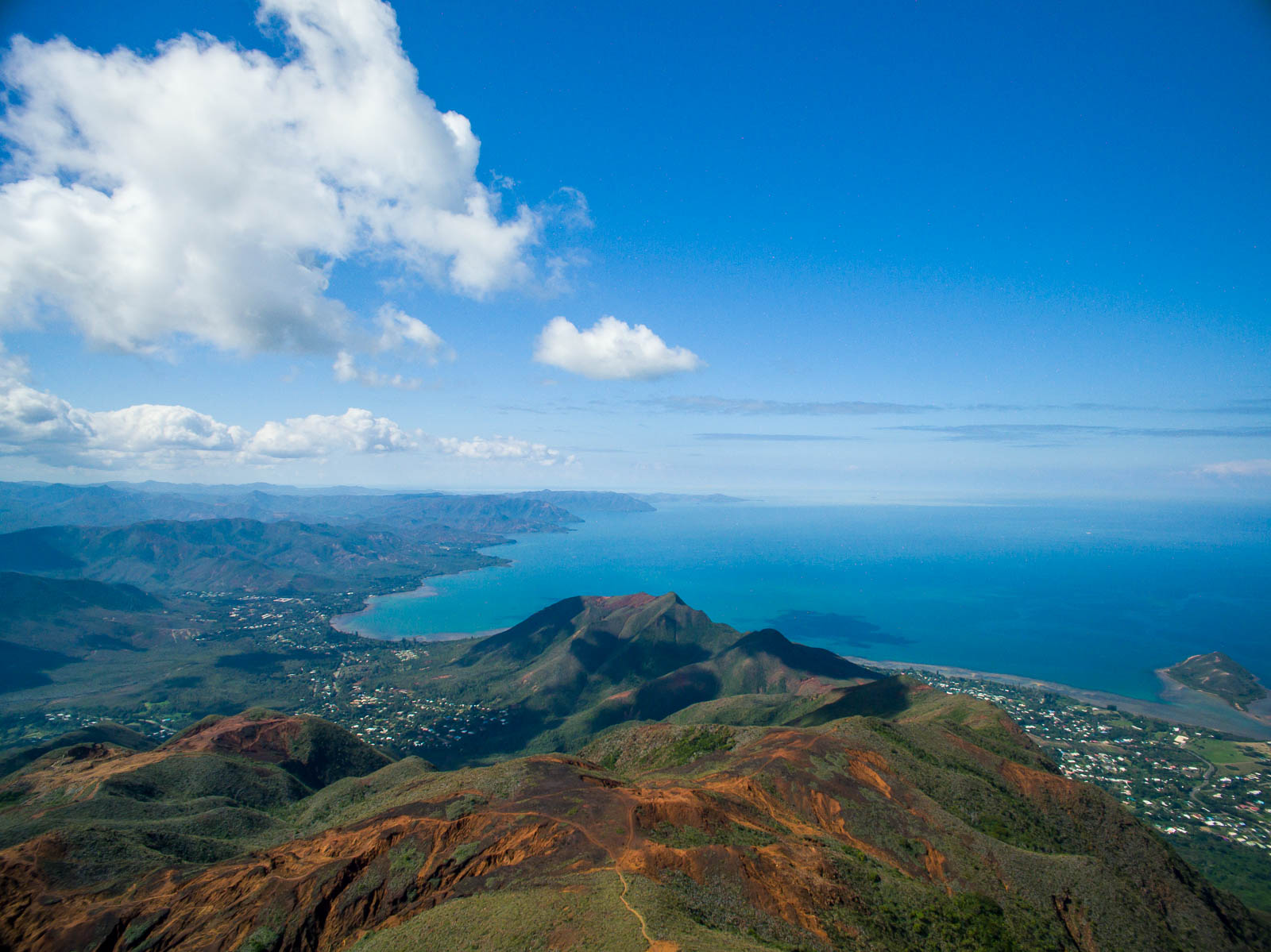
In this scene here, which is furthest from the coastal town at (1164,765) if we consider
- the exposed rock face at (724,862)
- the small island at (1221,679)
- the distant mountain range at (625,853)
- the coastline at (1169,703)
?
the exposed rock face at (724,862)

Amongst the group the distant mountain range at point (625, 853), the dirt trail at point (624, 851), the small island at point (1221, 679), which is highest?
the dirt trail at point (624, 851)

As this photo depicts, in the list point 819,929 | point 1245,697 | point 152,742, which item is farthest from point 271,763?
point 1245,697

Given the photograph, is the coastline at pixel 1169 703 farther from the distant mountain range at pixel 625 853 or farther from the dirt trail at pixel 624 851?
the dirt trail at pixel 624 851

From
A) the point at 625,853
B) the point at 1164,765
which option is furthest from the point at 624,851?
the point at 1164,765

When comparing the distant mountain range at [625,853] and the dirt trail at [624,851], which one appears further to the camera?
the distant mountain range at [625,853]

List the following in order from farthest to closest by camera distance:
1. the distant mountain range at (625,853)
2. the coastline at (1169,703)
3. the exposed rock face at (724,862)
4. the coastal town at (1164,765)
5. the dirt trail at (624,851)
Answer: the coastline at (1169,703), the coastal town at (1164,765), the exposed rock face at (724,862), the distant mountain range at (625,853), the dirt trail at (624,851)

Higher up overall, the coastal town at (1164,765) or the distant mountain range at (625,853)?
the distant mountain range at (625,853)

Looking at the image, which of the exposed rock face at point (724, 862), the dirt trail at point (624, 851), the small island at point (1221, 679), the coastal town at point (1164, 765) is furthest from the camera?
the small island at point (1221, 679)
